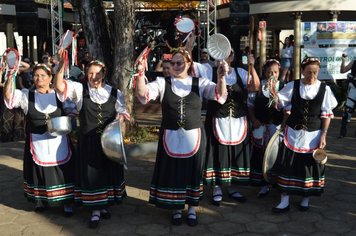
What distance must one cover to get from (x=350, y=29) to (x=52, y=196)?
8.37 m

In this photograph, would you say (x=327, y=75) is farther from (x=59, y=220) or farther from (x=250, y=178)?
(x=59, y=220)

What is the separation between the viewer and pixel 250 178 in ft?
14.4

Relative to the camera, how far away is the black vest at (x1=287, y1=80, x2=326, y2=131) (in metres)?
3.90

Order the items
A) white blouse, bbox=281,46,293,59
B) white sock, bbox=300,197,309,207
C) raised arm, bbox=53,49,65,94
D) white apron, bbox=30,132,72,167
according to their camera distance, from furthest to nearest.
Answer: white blouse, bbox=281,46,293,59, white sock, bbox=300,197,309,207, white apron, bbox=30,132,72,167, raised arm, bbox=53,49,65,94

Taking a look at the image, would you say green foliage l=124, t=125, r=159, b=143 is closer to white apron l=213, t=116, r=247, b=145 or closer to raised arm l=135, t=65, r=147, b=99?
white apron l=213, t=116, r=247, b=145

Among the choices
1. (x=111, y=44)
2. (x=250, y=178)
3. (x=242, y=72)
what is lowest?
(x=250, y=178)

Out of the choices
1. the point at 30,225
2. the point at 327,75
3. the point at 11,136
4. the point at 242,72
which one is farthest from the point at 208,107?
the point at 327,75

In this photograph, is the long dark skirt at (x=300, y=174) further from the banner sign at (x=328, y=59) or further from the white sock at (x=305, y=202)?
the banner sign at (x=328, y=59)

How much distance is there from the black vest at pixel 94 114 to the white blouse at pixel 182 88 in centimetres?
38

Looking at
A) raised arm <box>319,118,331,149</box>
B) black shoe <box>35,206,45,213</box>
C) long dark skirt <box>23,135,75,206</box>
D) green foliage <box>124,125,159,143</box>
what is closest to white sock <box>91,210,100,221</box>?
long dark skirt <box>23,135,75,206</box>

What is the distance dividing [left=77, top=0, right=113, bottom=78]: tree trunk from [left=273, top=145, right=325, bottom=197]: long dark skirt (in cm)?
373

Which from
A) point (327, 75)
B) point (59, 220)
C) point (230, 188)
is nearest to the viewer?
point (59, 220)

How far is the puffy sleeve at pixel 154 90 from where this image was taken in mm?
3572

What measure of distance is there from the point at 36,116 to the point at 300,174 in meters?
2.39
